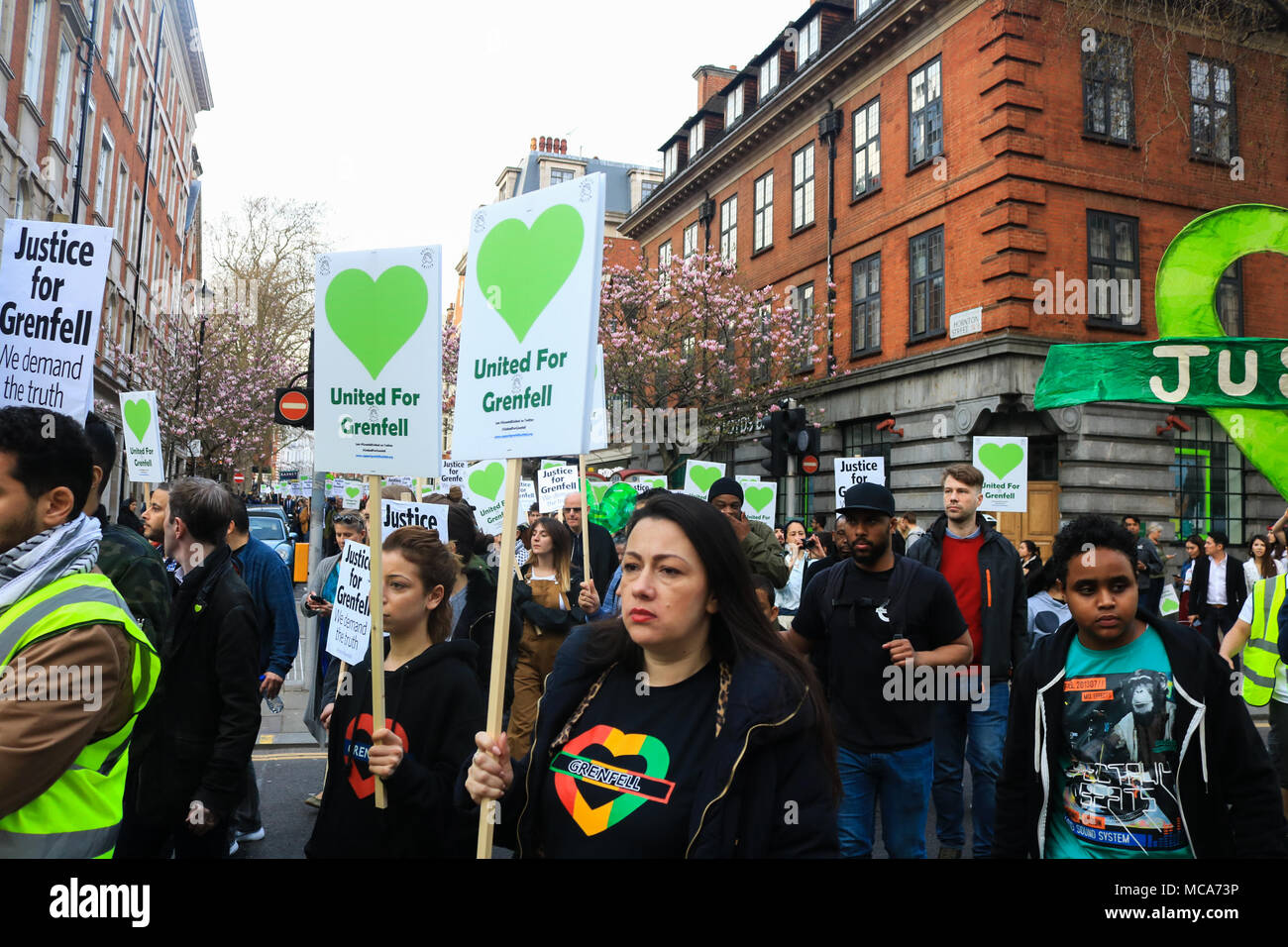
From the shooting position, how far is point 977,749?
568 cm

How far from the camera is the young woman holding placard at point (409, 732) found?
295 cm

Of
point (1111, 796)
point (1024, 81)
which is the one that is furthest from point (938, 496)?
point (1111, 796)

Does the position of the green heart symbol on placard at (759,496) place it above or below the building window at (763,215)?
below

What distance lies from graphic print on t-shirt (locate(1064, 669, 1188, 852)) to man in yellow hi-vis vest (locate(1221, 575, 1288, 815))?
288 cm

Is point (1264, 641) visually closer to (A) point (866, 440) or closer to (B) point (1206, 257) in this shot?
(B) point (1206, 257)

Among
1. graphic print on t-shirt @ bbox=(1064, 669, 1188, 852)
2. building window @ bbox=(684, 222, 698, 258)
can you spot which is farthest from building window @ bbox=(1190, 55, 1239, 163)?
graphic print on t-shirt @ bbox=(1064, 669, 1188, 852)

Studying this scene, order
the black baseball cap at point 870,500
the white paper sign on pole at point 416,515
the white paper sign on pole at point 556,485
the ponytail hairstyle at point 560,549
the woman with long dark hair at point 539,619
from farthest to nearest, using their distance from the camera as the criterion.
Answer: the white paper sign on pole at point 556,485, the ponytail hairstyle at point 560,549, the white paper sign on pole at point 416,515, the woman with long dark hair at point 539,619, the black baseball cap at point 870,500

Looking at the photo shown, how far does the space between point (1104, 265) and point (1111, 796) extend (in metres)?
18.0

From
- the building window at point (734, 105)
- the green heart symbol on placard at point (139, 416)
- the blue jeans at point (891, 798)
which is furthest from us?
the building window at point (734, 105)

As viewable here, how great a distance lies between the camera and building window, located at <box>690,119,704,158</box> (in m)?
32.5

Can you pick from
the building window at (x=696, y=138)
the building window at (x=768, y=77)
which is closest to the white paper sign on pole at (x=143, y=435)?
the building window at (x=768, y=77)

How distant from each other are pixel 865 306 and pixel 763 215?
6413 mm

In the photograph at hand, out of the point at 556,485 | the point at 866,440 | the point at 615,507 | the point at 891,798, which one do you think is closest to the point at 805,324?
the point at 866,440

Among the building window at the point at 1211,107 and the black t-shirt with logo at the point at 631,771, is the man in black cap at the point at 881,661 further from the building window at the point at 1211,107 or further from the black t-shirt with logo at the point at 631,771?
the building window at the point at 1211,107
